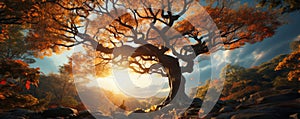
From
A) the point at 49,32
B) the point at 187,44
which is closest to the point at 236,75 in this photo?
the point at 187,44

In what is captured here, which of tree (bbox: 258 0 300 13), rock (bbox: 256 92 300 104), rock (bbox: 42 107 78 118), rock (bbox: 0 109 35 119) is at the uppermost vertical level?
tree (bbox: 258 0 300 13)

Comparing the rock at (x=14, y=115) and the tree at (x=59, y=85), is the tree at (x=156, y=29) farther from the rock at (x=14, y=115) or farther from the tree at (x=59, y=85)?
the tree at (x=59, y=85)

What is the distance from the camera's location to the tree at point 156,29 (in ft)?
37.1

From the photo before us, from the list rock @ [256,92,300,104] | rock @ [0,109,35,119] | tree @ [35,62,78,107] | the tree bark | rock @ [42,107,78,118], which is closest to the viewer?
rock @ [0,109,35,119]

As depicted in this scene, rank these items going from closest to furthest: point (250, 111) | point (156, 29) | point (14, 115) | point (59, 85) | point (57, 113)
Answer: point (250, 111)
point (14, 115)
point (57, 113)
point (156, 29)
point (59, 85)

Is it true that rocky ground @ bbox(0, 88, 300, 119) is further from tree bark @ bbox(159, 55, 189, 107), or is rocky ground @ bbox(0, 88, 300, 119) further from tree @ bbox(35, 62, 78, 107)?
tree @ bbox(35, 62, 78, 107)

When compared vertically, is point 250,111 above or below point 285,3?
below

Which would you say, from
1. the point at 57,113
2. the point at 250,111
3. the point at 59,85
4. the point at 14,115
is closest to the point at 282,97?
the point at 250,111

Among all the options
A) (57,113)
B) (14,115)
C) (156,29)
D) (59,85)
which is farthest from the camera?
(59,85)

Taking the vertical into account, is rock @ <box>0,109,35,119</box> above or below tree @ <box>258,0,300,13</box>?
below

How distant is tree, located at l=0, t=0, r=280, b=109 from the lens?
445 inches

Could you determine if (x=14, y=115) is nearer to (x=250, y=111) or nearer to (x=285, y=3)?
(x=250, y=111)

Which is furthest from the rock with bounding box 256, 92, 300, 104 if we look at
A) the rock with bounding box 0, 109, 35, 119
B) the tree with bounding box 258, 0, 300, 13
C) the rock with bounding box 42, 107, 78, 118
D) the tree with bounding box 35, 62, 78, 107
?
the tree with bounding box 35, 62, 78, 107

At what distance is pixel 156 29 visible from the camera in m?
12.7
